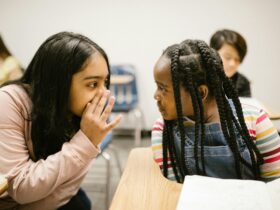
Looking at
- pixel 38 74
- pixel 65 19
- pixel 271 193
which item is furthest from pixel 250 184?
pixel 65 19

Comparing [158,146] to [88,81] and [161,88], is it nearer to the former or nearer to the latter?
[161,88]

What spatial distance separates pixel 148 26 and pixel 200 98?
289 cm

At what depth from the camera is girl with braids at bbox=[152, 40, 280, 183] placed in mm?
902

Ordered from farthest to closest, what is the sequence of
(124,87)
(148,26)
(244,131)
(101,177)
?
1. (148,26)
2. (124,87)
3. (101,177)
4. (244,131)

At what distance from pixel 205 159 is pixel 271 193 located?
0.84ft

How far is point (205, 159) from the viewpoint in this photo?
90 cm

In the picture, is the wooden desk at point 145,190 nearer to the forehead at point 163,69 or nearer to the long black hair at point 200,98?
the long black hair at point 200,98

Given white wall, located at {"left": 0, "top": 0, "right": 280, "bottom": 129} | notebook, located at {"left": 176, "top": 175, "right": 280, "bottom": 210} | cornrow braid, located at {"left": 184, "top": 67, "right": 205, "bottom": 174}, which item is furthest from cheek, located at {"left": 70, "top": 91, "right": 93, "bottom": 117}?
white wall, located at {"left": 0, "top": 0, "right": 280, "bottom": 129}

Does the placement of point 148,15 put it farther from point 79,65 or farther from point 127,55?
point 79,65

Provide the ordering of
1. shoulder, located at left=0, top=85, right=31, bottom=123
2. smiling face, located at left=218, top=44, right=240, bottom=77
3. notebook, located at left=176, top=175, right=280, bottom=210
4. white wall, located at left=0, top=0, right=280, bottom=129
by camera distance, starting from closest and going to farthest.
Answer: notebook, located at left=176, top=175, right=280, bottom=210
shoulder, located at left=0, top=85, right=31, bottom=123
smiling face, located at left=218, top=44, right=240, bottom=77
white wall, located at left=0, top=0, right=280, bottom=129

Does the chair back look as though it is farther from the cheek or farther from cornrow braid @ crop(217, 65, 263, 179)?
cornrow braid @ crop(217, 65, 263, 179)

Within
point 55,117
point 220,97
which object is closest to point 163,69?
point 220,97

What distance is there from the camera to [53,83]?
107cm

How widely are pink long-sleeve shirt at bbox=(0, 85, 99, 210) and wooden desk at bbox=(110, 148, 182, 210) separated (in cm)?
19
